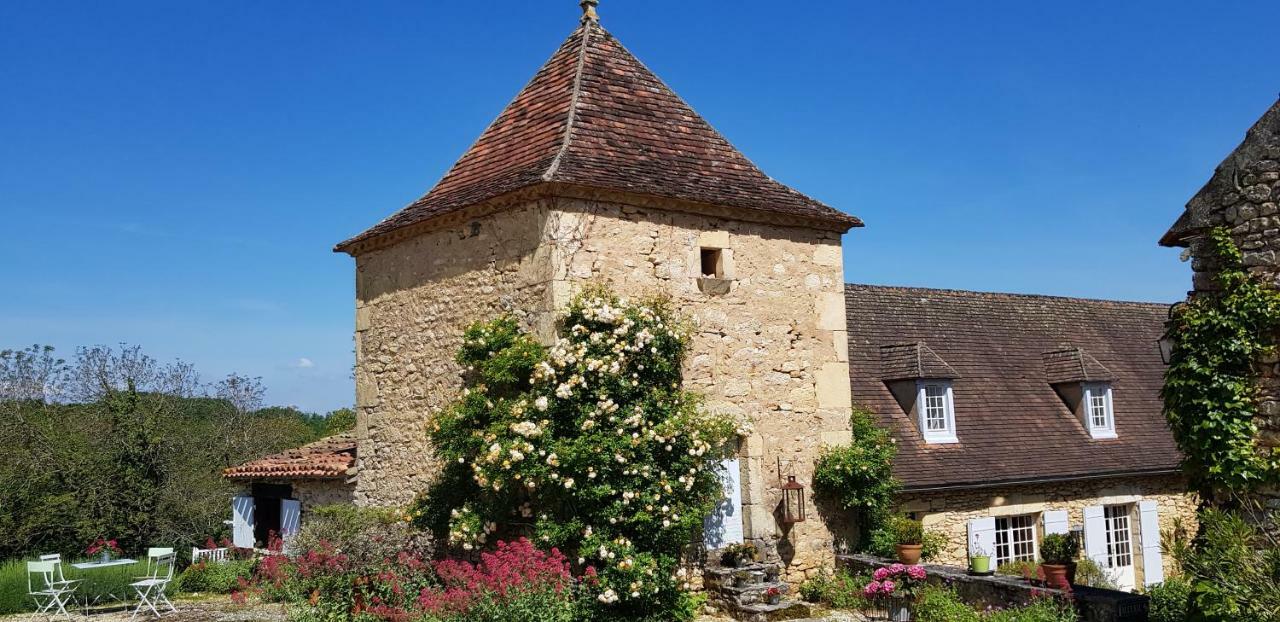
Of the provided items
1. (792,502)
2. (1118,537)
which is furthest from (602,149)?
(1118,537)

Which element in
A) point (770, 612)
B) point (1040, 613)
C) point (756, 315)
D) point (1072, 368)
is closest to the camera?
point (1040, 613)

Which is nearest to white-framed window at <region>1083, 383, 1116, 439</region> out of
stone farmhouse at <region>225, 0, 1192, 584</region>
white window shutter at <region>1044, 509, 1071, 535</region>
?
stone farmhouse at <region>225, 0, 1192, 584</region>

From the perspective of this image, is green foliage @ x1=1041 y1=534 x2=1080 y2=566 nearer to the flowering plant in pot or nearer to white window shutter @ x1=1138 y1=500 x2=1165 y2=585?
the flowering plant in pot

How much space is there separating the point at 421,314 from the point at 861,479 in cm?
582

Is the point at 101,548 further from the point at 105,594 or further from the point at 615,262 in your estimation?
the point at 615,262

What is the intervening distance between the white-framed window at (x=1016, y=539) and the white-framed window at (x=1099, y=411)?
2568mm

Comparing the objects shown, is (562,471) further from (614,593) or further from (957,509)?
(957,509)

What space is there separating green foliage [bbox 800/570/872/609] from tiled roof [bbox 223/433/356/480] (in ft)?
21.0

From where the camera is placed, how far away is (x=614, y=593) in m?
10.0

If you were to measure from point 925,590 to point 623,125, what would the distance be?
6429 mm

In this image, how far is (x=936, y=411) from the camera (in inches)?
615

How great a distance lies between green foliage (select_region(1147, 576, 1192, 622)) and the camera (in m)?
8.87

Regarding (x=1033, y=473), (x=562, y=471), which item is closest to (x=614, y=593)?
(x=562, y=471)

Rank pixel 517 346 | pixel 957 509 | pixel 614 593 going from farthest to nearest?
pixel 957 509 → pixel 517 346 → pixel 614 593
